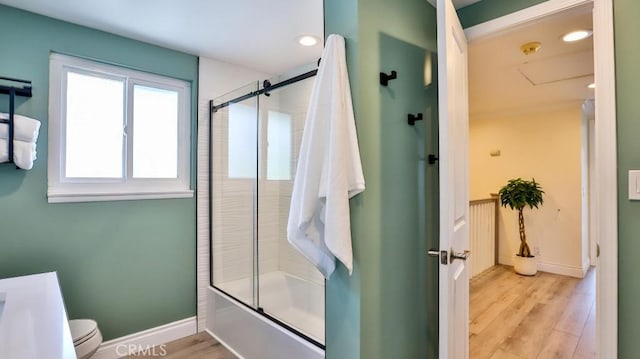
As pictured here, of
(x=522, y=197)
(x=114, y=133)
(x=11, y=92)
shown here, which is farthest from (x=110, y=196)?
(x=522, y=197)

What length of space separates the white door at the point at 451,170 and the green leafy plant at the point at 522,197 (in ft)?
9.91

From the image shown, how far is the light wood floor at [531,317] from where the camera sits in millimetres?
2244

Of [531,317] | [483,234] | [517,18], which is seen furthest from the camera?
[483,234]

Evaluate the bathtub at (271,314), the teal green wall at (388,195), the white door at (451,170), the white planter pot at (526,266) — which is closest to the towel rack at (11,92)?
the bathtub at (271,314)

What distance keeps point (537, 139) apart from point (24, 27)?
542cm

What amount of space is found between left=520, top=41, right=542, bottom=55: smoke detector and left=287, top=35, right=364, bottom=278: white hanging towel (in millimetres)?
1768

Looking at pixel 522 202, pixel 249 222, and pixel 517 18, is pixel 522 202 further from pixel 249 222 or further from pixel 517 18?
pixel 249 222

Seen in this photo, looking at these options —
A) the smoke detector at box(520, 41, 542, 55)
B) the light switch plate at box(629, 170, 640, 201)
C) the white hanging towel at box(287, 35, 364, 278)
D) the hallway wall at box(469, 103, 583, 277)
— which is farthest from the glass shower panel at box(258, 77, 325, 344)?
the hallway wall at box(469, 103, 583, 277)

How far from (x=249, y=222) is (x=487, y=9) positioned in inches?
87.8

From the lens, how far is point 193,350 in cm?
229

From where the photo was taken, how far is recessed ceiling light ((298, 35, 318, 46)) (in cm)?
221

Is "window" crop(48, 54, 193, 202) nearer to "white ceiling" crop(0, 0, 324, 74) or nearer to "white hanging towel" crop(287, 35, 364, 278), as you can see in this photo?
"white ceiling" crop(0, 0, 324, 74)

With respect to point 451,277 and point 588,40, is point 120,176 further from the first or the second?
point 588,40

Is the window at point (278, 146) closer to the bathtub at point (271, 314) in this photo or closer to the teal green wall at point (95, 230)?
the teal green wall at point (95, 230)
